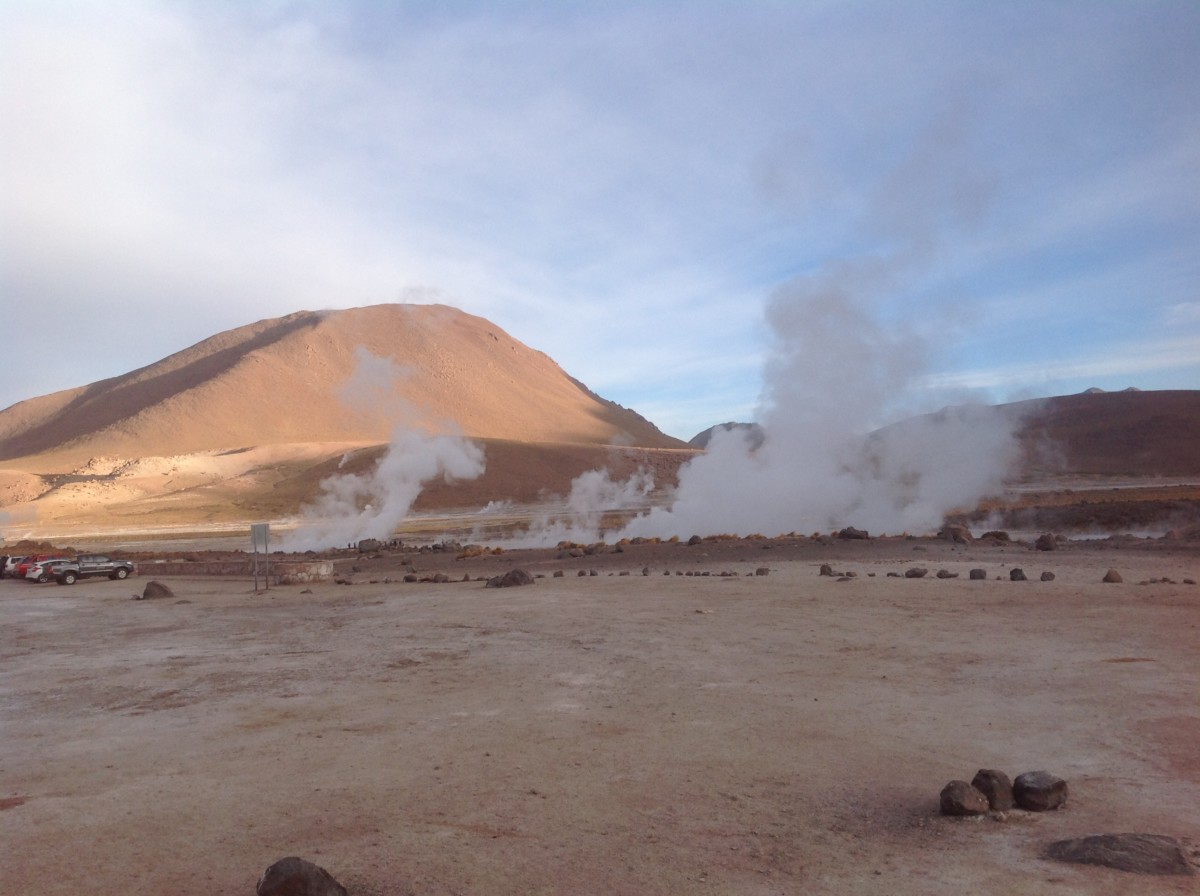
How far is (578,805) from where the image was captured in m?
6.81

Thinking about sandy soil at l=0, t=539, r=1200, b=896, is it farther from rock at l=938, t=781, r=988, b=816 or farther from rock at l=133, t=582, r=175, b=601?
rock at l=133, t=582, r=175, b=601

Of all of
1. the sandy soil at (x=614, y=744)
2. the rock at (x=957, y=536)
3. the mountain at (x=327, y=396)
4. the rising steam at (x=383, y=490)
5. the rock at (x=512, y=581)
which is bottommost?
the sandy soil at (x=614, y=744)

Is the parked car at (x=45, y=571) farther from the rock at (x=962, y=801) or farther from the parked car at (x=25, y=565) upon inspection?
the rock at (x=962, y=801)

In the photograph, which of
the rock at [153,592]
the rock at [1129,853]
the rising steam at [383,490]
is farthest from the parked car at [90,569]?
the rock at [1129,853]

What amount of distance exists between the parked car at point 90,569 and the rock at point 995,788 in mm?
35405

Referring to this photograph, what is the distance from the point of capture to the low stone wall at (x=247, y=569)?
30844 mm

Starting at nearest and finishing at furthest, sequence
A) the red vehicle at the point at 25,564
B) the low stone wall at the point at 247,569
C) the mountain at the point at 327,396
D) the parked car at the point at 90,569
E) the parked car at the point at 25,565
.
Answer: the low stone wall at the point at 247,569 → the parked car at the point at 90,569 → the red vehicle at the point at 25,564 → the parked car at the point at 25,565 → the mountain at the point at 327,396

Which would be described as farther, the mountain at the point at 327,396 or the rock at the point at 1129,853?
the mountain at the point at 327,396

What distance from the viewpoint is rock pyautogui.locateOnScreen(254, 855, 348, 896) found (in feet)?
16.1

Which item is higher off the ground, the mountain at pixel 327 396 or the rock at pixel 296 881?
the mountain at pixel 327 396

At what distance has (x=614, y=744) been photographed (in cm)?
855

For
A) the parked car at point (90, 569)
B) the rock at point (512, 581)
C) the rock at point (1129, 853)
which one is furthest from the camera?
the parked car at point (90, 569)

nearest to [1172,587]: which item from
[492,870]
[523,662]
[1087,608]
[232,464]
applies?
[1087,608]

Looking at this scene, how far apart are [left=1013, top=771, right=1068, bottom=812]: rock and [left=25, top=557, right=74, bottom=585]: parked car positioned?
120 ft
